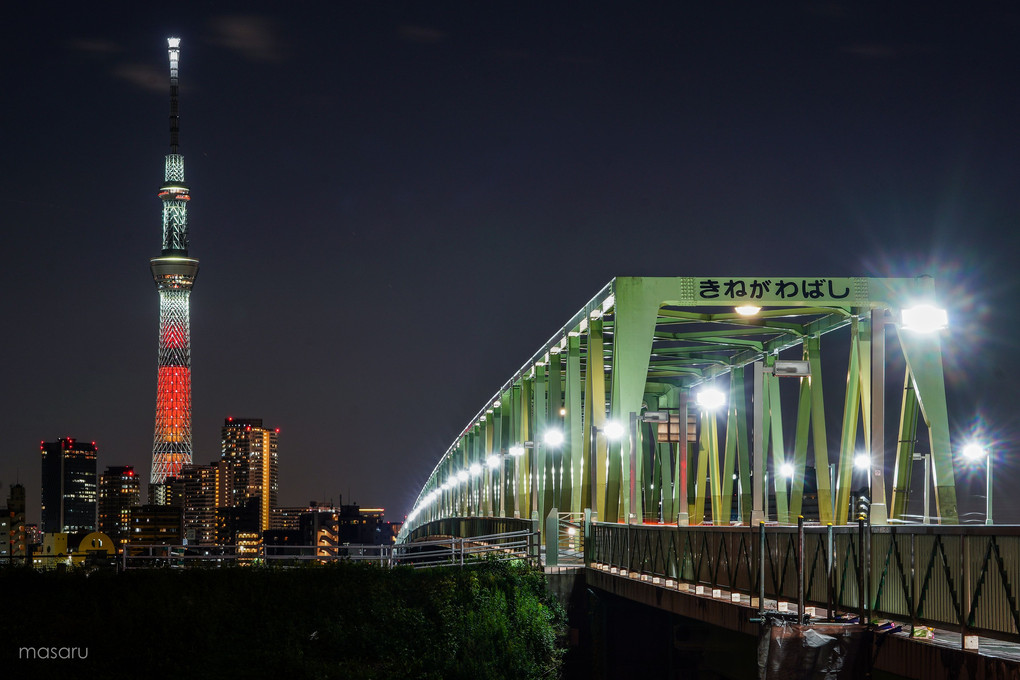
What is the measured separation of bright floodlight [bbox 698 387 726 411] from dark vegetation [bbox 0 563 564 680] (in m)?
5.55

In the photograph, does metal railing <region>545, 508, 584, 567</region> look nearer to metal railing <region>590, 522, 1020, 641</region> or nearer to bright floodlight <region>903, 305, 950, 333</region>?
bright floodlight <region>903, 305, 950, 333</region>

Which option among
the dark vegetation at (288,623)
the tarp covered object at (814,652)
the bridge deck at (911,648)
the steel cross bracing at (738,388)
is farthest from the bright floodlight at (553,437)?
the tarp covered object at (814,652)

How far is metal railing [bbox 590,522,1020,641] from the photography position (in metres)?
12.9

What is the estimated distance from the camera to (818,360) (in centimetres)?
4284

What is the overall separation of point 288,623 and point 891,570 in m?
13.8

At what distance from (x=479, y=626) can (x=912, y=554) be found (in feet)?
43.9

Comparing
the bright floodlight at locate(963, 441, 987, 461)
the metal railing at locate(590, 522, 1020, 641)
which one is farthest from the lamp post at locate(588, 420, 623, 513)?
the metal railing at locate(590, 522, 1020, 641)

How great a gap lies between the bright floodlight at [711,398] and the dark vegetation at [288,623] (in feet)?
18.2

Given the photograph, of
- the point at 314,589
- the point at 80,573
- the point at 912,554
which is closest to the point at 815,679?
the point at 912,554

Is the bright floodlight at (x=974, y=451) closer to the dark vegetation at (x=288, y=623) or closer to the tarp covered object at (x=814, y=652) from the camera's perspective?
the dark vegetation at (x=288, y=623)

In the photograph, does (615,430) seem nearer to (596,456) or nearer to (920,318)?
(596,456)

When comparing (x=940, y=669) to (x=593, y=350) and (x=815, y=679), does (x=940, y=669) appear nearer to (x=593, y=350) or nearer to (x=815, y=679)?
(x=815, y=679)

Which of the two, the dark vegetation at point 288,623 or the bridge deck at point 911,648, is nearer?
the bridge deck at point 911,648

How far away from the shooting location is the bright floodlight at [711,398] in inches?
1217
